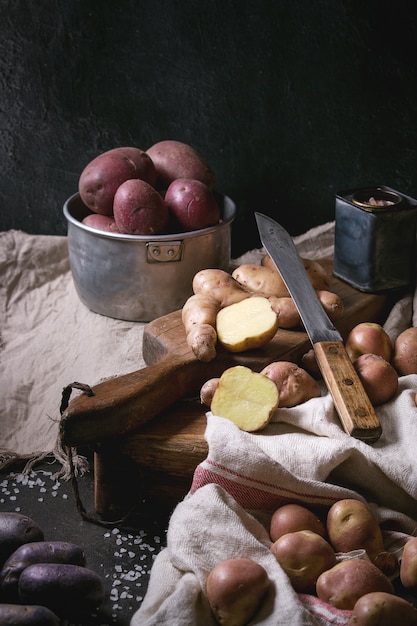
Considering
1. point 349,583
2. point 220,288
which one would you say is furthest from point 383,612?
point 220,288

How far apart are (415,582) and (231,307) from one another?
72cm

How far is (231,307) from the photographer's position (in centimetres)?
165

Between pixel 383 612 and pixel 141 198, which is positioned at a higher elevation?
pixel 141 198

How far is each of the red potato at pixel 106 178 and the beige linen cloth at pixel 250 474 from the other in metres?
0.41

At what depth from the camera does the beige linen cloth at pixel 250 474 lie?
Result: 1.10 meters

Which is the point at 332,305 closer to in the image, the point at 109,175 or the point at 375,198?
the point at 375,198

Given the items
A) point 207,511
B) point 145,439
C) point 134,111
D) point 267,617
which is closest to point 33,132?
point 134,111

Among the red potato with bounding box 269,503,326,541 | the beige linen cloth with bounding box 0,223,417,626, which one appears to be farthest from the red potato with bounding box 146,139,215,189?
the red potato with bounding box 269,503,326,541

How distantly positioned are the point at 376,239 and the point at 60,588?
1.11m

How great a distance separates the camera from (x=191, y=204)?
1.91 m

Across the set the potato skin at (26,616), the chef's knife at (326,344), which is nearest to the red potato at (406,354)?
the chef's knife at (326,344)

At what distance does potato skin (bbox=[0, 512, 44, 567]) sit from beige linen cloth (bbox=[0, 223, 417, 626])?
230 millimetres

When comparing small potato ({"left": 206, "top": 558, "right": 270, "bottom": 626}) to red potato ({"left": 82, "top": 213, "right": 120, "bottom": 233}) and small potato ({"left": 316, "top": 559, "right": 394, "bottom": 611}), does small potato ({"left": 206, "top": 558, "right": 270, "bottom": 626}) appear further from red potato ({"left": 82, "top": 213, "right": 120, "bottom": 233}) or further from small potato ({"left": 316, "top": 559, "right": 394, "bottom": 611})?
red potato ({"left": 82, "top": 213, "right": 120, "bottom": 233})

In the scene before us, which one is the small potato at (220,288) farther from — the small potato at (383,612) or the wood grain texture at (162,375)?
the small potato at (383,612)
